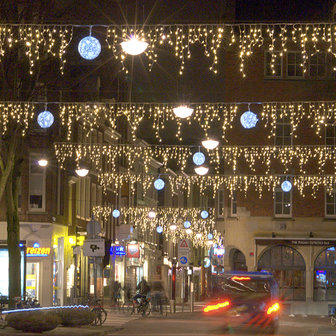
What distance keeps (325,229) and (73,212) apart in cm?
1390

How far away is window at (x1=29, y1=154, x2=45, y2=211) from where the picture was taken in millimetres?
46188

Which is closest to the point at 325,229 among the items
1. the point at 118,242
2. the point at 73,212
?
the point at 73,212

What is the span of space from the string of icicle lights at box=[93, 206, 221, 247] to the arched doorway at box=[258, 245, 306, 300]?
12690 millimetres

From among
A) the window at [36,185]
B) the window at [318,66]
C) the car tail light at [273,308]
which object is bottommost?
the car tail light at [273,308]

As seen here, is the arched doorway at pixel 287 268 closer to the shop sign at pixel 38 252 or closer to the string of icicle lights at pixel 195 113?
the string of icicle lights at pixel 195 113

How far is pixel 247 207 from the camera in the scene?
51438 mm

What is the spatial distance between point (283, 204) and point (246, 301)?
2577 cm

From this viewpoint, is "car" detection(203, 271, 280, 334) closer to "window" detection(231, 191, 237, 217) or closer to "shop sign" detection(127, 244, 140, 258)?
"window" detection(231, 191, 237, 217)

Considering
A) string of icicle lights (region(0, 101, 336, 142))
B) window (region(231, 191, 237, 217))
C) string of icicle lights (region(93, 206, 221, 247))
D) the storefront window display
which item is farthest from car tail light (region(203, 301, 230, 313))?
string of icicle lights (region(93, 206, 221, 247))

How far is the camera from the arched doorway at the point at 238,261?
52.4 metres

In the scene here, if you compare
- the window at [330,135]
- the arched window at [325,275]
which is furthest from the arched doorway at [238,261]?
the window at [330,135]

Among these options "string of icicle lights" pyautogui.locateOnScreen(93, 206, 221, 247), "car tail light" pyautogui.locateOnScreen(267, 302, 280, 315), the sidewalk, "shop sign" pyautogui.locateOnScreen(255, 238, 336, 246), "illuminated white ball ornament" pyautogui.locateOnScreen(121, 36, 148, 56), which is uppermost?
"illuminated white ball ornament" pyautogui.locateOnScreen(121, 36, 148, 56)

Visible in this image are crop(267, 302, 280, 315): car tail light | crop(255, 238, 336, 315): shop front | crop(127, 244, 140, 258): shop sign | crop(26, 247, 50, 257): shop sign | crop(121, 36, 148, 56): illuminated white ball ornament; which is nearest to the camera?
crop(121, 36, 148, 56): illuminated white ball ornament

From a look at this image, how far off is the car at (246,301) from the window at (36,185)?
19.8 metres
